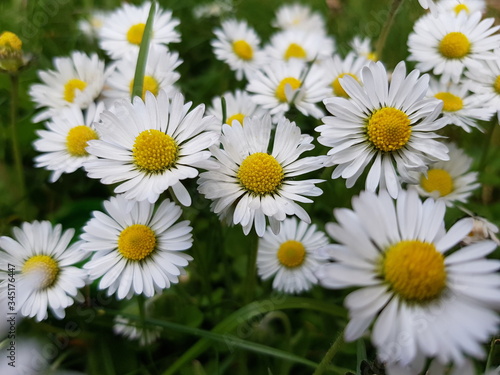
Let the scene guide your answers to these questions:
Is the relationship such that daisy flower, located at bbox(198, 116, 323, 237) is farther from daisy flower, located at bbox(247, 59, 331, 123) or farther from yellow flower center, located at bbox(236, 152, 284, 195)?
daisy flower, located at bbox(247, 59, 331, 123)

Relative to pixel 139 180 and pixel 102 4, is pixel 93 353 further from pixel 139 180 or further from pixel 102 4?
pixel 102 4

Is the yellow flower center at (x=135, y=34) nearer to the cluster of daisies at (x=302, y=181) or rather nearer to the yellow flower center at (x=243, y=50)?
the cluster of daisies at (x=302, y=181)

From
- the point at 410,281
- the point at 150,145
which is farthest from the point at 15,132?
the point at 410,281

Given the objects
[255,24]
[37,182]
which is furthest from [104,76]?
[255,24]

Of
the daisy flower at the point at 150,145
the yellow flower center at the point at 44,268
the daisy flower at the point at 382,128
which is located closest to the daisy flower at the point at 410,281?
the daisy flower at the point at 382,128

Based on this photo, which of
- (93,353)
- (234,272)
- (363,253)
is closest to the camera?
(363,253)

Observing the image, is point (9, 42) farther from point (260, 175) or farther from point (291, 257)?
point (291, 257)
